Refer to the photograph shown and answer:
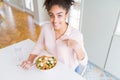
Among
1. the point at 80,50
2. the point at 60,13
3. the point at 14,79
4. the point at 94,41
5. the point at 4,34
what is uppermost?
the point at 60,13

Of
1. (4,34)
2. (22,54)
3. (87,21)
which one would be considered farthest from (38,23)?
(22,54)

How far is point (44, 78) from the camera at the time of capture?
36.2 inches

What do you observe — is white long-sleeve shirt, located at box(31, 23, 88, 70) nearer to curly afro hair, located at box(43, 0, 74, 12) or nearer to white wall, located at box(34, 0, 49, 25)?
curly afro hair, located at box(43, 0, 74, 12)

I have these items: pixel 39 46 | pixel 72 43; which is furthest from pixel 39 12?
pixel 72 43

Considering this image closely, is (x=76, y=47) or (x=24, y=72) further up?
(x=76, y=47)

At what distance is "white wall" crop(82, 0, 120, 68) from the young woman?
71cm

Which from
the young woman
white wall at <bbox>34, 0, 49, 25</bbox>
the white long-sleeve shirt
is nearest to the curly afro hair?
the young woman

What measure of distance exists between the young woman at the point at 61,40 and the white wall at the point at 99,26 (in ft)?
2.34

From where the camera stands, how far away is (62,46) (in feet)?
3.55

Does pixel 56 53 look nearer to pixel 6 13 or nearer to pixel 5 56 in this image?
pixel 5 56

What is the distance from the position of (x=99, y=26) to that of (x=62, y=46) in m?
0.86

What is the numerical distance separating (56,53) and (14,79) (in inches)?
15.3

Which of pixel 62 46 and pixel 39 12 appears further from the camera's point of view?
pixel 39 12

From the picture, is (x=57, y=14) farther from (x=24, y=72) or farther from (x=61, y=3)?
(x=24, y=72)
